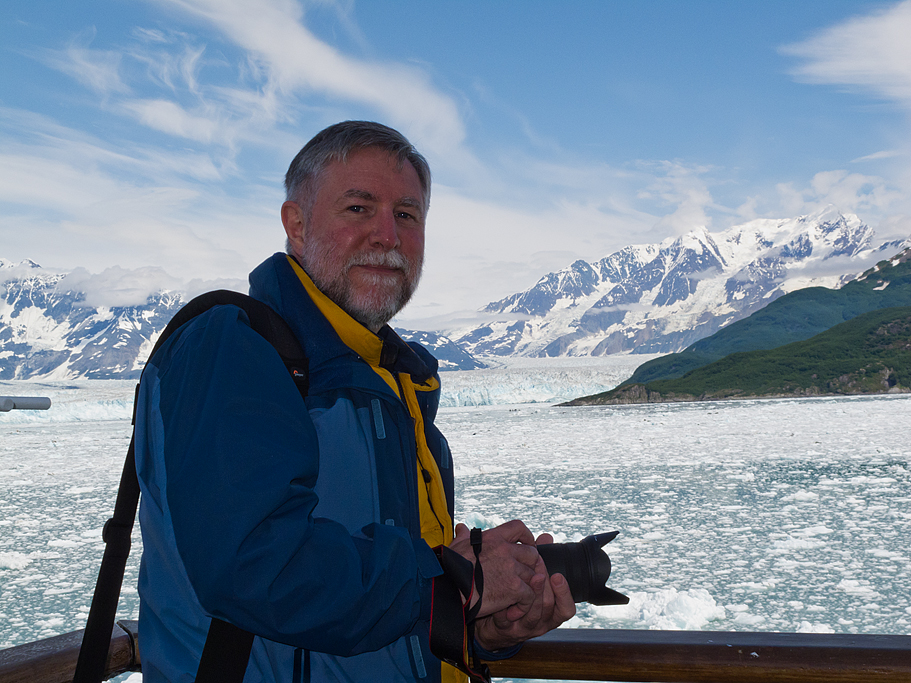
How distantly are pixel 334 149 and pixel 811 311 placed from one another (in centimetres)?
11732

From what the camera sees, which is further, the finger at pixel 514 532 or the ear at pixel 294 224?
the ear at pixel 294 224

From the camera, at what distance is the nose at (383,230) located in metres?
1.09

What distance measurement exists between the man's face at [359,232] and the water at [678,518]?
4608 millimetres

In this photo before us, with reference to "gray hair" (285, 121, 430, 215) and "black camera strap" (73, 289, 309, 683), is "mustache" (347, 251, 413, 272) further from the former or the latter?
"black camera strap" (73, 289, 309, 683)

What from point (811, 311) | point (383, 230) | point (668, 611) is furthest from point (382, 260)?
point (811, 311)

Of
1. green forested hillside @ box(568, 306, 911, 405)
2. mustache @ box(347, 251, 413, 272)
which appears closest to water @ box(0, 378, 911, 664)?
mustache @ box(347, 251, 413, 272)

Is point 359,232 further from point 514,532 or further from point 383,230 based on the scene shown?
point 514,532

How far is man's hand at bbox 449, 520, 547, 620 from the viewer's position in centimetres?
86

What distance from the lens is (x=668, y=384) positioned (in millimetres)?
55219

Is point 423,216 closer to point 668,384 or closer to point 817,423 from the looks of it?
point 817,423

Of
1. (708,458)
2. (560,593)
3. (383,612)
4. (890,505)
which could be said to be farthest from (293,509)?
(708,458)

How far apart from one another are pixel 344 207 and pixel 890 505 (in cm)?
978

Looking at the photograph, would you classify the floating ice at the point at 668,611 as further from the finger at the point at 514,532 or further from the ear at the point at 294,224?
the ear at the point at 294,224

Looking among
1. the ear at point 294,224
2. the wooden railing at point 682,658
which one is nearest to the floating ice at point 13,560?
the wooden railing at point 682,658
